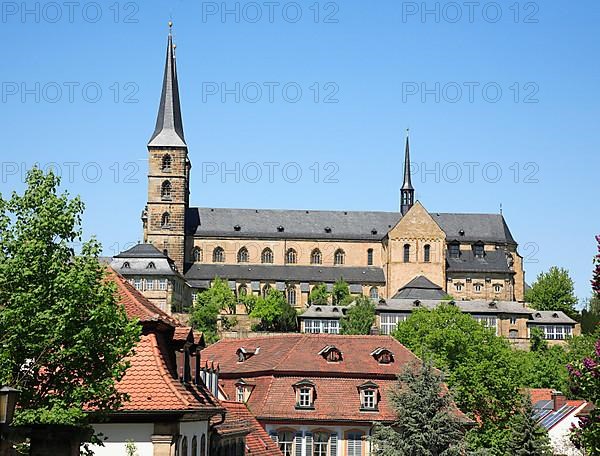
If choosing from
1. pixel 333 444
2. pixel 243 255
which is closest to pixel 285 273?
pixel 243 255

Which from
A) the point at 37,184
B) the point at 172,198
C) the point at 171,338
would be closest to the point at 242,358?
the point at 171,338

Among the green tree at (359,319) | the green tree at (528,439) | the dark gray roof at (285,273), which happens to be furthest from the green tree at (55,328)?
the dark gray roof at (285,273)

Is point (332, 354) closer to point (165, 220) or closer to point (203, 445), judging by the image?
point (203, 445)

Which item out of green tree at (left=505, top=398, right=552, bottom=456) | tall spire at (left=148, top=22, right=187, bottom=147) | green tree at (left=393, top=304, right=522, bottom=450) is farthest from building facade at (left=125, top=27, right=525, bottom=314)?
green tree at (left=505, top=398, right=552, bottom=456)

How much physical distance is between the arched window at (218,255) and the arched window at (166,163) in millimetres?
14105

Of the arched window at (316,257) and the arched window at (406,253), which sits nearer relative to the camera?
the arched window at (406,253)

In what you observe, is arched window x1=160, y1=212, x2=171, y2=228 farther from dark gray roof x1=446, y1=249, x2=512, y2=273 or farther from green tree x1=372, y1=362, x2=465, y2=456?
green tree x1=372, y1=362, x2=465, y2=456

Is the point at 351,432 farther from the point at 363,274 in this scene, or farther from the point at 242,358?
the point at 363,274

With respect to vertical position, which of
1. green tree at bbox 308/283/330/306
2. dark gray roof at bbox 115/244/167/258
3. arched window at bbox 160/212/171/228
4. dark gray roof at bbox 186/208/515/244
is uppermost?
dark gray roof at bbox 186/208/515/244

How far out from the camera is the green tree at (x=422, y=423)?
4150cm

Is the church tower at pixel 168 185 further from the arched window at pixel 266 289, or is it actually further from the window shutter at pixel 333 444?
the window shutter at pixel 333 444

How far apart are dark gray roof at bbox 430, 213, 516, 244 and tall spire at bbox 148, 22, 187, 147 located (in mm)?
38504

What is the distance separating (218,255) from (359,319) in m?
33.8

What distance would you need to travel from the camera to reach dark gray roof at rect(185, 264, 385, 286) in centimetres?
15162
